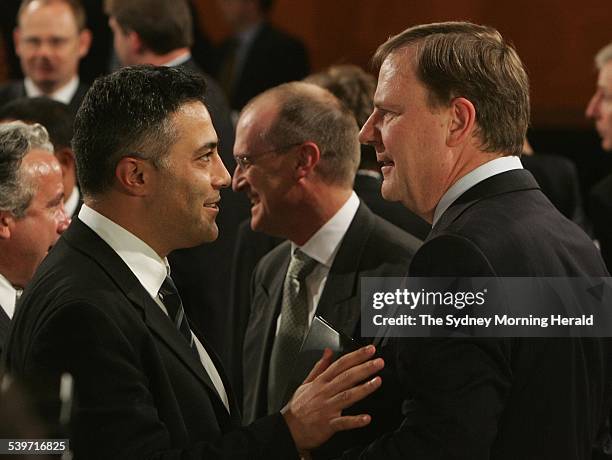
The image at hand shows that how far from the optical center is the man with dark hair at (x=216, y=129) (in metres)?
4.30

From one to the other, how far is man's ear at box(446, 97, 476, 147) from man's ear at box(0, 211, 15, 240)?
3.73 feet

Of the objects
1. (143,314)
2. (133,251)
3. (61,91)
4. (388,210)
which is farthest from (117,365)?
(61,91)

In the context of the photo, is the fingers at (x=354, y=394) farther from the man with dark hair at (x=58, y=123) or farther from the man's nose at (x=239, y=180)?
the man with dark hair at (x=58, y=123)

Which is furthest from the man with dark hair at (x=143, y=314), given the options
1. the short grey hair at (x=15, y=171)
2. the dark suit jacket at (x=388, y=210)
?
the dark suit jacket at (x=388, y=210)

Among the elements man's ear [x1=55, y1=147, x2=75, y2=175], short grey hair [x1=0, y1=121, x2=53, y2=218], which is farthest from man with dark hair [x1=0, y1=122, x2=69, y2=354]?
man's ear [x1=55, y1=147, x2=75, y2=175]

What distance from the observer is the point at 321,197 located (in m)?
3.17

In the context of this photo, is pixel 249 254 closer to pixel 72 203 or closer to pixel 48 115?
pixel 72 203

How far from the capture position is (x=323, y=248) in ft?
10.2

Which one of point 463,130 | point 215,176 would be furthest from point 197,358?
point 463,130

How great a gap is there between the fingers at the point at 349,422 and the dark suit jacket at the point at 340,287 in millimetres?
673

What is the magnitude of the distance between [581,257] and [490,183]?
23 centimetres

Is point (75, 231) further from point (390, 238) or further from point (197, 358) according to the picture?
point (390, 238)

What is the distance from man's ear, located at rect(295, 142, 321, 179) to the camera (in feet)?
10.5

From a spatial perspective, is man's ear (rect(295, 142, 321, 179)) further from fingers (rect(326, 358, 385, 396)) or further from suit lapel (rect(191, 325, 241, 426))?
fingers (rect(326, 358, 385, 396))
